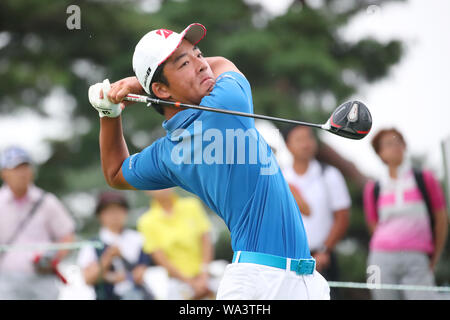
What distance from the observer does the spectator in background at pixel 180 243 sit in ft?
21.8

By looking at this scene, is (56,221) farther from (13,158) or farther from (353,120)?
(353,120)

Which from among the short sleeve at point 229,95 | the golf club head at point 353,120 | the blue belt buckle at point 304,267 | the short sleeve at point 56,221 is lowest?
the blue belt buckle at point 304,267

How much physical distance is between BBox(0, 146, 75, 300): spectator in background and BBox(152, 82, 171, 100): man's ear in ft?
12.1

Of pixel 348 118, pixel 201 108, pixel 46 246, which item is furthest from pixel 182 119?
pixel 46 246

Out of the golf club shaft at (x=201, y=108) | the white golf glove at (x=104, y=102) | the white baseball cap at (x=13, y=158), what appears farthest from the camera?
the white baseball cap at (x=13, y=158)

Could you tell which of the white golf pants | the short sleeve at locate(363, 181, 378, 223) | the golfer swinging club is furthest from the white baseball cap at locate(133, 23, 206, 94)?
the short sleeve at locate(363, 181, 378, 223)

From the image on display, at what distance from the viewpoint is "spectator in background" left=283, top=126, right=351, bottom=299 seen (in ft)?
20.3

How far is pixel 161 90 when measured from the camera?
11.5 feet

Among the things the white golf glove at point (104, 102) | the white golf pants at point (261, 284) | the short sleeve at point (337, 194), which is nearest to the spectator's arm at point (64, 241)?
the short sleeve at point (337, 194)

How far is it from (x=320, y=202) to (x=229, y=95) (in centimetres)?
316

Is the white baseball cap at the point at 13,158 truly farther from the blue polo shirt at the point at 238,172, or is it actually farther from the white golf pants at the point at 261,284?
the white golf pants at the point at 261,284

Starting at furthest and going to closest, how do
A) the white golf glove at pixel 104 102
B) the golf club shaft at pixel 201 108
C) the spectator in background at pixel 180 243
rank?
1. the spectator in background at pixel 180 243
2. the white golf glove at pixel 104 102
3. the golf club shaft at pixel 201 108

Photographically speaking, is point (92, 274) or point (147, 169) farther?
point (92, 274)
